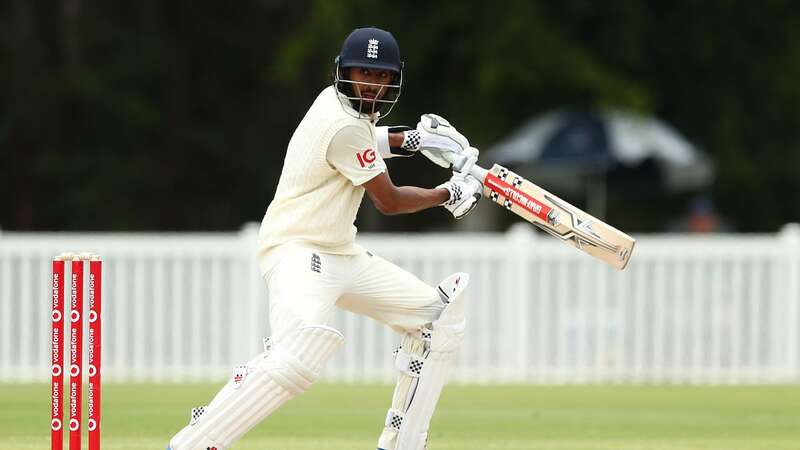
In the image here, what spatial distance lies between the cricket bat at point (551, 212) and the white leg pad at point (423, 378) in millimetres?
439

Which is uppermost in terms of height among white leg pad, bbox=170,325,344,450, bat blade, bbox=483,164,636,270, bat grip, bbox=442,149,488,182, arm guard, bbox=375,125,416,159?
arm guard, bbox=375,125,416,159

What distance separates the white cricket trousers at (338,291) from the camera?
534 cm

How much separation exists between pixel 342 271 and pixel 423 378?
47cm

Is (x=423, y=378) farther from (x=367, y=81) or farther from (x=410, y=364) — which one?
(x=367, y=81)

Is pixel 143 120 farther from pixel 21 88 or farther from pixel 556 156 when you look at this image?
pixel 556 156

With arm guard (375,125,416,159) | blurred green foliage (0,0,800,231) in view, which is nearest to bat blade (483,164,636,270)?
arm guard (375,125,416,159)

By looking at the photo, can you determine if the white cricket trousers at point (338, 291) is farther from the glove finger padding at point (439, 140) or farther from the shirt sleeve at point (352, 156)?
the glove finger padding at point (439, 140)

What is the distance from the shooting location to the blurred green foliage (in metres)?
14.3

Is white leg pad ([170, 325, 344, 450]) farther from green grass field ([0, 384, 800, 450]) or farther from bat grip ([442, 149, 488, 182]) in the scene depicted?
green grass field ([0, 384, 800, 450])

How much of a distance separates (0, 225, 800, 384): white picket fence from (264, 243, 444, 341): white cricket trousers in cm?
473

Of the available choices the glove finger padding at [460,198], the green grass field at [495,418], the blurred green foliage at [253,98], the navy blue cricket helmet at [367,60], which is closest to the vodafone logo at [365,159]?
the navy blue cricket helmet at [367,60]

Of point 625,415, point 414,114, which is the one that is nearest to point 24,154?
point 414,114

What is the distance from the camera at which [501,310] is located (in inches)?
422

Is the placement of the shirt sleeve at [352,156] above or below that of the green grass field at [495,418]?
above
